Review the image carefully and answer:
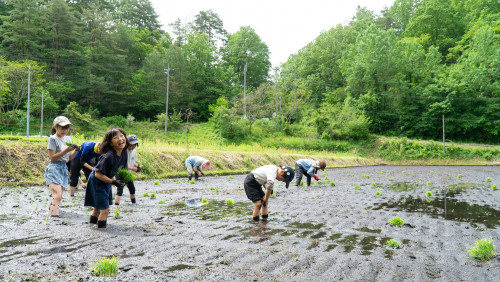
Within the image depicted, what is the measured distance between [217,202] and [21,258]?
20.2 feet

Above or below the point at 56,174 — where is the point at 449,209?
below

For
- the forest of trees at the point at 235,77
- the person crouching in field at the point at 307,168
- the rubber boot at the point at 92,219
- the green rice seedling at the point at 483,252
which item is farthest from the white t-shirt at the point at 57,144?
the forest of trees at the point at 235,77

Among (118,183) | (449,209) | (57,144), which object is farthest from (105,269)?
(449,209)

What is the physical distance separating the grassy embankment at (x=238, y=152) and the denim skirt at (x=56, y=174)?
24.0 ft

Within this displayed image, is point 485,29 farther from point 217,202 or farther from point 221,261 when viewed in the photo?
point 221,261

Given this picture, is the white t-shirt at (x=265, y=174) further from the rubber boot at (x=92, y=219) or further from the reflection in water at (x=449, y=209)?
the reflection in water at (x=449, y=209)

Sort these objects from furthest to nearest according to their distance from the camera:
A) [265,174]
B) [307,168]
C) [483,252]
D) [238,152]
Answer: [238,152] < [307,168] < [265,174] < [483,252]

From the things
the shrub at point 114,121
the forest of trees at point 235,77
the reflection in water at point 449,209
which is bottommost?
the reflection in water at point 449,209

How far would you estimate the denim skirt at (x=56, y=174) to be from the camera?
7.06 metres

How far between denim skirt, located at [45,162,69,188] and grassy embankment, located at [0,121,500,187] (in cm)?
731

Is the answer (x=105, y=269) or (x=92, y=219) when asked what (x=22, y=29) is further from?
(x=105, y=269)

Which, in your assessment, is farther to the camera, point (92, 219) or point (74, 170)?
point (74, 170)

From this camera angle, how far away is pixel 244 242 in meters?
5.45

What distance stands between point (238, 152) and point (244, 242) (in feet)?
66.2
